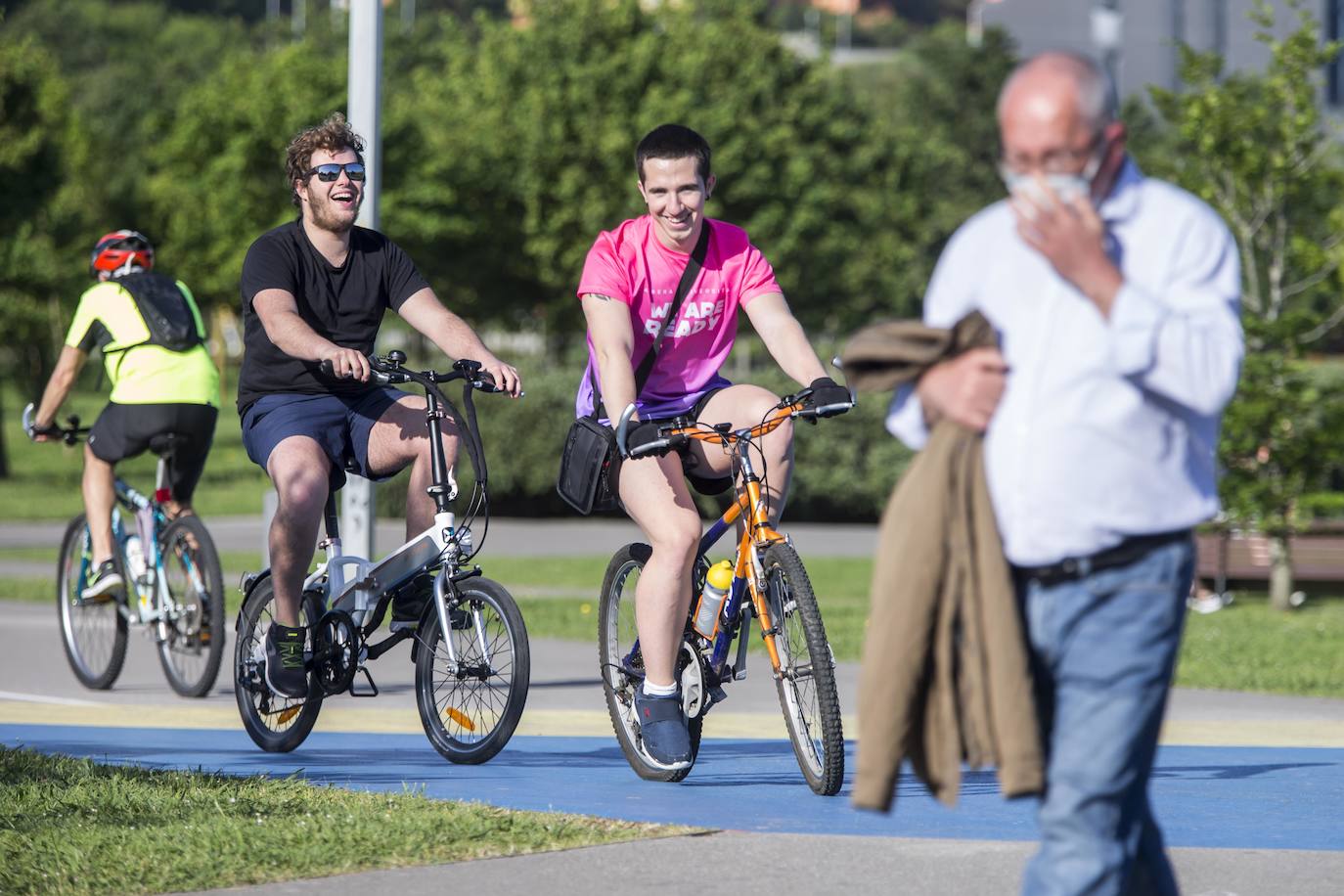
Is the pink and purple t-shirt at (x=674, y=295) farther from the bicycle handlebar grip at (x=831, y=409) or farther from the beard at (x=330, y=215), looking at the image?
the beard at (x=330, y=215)

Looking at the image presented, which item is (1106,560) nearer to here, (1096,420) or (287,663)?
(1096,420)

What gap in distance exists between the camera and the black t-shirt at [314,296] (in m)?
6.46

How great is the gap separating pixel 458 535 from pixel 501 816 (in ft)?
4.68

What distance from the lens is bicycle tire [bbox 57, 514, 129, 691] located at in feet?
28.9

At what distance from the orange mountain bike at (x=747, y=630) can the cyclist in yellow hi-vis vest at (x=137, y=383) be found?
307cm

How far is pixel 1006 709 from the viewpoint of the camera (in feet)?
10.2

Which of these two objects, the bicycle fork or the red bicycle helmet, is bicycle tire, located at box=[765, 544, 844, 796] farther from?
the red bicycle helmet

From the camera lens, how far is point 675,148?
18.9 feet

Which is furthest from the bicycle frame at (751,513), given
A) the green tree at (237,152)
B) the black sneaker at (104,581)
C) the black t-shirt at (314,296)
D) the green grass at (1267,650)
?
the green tree at (237,152)

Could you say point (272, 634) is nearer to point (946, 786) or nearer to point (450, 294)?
point (946, 786)

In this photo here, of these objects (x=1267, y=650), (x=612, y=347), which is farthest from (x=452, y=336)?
(x=1267, y=650)

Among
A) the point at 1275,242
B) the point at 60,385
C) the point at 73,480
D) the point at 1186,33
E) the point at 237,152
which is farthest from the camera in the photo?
the point at 1186,33

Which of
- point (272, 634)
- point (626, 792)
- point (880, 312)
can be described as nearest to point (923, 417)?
point (626, 792)

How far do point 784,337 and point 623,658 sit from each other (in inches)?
45.1
